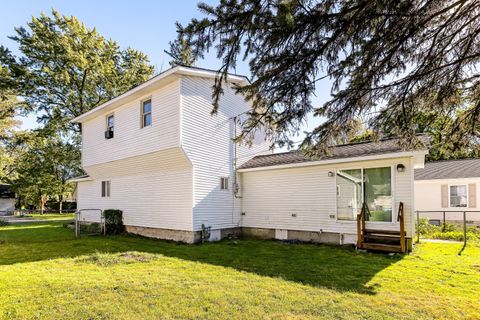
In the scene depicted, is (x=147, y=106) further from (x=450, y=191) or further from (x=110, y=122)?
(x=450, y=191)

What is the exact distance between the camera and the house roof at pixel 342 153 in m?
9.16

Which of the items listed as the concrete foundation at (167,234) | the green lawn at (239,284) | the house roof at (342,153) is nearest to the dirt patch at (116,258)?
the green lawn at (239,284)

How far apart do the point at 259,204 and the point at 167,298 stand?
746cm

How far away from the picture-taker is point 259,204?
12.0 metres

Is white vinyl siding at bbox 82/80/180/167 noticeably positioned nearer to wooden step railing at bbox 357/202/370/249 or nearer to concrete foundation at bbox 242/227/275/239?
concrete foundation at bbox 242/227/275/239

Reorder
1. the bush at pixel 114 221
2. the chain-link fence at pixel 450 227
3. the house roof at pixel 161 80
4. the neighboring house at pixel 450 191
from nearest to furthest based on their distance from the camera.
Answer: the house roof at pixel 161 80 < the chain-link fence at pixel 450 227 < the bush at pixel 114 221 < the neighboring house at pixel 450 191

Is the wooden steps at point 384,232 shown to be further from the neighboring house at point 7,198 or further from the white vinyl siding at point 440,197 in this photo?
the neighboring house at point 7,198

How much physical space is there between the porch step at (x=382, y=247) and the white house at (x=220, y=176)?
2.12 ft

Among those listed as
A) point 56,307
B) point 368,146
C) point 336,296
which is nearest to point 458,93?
point 336,296

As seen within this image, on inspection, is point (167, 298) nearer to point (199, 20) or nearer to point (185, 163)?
point (199, 20)

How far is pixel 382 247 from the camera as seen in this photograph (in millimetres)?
8555

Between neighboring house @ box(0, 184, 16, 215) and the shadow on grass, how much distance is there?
90.6 feet

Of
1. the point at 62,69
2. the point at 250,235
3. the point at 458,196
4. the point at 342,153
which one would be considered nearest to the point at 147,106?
the point at 250,235

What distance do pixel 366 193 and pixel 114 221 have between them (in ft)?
34.7
